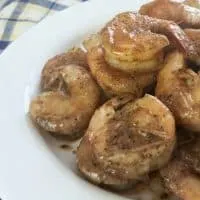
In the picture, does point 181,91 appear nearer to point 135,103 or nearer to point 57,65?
point 135,103

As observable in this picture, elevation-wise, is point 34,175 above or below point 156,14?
below

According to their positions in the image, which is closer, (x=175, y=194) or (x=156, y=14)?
(x=175, y=194)

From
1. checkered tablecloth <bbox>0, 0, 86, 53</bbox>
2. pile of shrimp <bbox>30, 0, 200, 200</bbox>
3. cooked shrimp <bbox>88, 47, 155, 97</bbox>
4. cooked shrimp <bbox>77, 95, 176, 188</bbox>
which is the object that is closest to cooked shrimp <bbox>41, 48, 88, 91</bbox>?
pile of shrimp <bbox>30, 0, 200, 200</bbox>

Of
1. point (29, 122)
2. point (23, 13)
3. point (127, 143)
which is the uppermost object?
point (127, 143)

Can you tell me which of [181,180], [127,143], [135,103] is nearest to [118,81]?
[135,103]

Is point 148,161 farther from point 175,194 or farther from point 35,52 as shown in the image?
point 35,52

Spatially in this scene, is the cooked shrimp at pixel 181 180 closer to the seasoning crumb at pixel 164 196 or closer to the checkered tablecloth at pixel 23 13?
the seasoning crumb at pixel 164 196

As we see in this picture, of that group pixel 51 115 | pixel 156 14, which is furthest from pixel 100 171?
pixel 156 14
